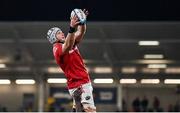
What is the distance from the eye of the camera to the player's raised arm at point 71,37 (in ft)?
28.8

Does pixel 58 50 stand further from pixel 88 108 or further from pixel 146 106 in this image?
pixel 146 106

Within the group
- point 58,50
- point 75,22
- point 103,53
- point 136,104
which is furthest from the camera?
point 103,53

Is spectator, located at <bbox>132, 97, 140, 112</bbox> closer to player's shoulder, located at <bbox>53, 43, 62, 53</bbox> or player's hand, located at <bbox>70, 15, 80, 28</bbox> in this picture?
player's shoulder, located at <bbox>53, 43, 62, 53</bbox>

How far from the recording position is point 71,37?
8.85 m

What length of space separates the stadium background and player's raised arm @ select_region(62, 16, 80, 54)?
9652mm

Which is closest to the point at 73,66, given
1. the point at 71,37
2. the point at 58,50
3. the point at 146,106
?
the point at 58,50

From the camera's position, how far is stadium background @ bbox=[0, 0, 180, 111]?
61.6 ft

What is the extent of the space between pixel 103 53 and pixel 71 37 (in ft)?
35.5

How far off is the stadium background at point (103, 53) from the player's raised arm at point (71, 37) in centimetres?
965

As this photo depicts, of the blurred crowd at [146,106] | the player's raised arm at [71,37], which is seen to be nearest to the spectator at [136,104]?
the blurred crowd at [146,106]

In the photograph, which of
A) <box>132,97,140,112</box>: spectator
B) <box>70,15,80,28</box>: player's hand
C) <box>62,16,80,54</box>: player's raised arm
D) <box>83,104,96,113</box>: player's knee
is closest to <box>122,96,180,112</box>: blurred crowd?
<box>132,97,140,112</box>: spectator

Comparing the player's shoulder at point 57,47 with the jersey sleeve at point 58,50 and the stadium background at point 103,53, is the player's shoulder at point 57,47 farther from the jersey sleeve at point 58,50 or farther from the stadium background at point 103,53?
the stadium background at point 103,53
